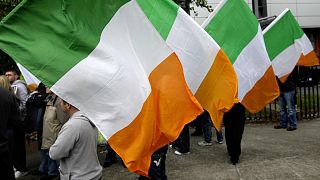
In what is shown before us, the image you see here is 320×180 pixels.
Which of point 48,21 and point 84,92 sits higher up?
point 48,21

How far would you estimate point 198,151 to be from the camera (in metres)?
8.27

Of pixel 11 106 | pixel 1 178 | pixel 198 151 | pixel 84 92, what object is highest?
pixel 84 92

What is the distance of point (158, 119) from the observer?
4.12 metres

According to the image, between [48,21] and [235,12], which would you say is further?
[235,12]

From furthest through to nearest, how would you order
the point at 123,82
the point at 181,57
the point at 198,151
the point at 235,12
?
the point at 198,151, the point at 235,12, the point at 181,57, the point at 123,82

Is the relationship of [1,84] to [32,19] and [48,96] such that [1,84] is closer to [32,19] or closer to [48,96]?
[48,96]

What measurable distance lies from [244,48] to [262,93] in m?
0.73

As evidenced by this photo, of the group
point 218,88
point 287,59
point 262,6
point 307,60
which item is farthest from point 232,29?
point 262,6

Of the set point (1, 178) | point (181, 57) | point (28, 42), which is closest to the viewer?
point (28, 42)

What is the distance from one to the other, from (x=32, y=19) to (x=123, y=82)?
2.91 feet

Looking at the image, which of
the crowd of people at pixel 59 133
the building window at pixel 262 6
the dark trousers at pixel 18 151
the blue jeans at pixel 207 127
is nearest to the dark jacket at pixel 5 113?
the crowd of people at pixel 59 133

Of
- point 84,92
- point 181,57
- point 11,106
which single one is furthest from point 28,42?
point 181,57

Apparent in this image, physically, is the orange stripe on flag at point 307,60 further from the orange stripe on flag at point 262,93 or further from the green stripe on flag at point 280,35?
the orange stripe on flag at point 262,93

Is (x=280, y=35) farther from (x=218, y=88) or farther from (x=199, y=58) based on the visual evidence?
(x=199, y=58)
